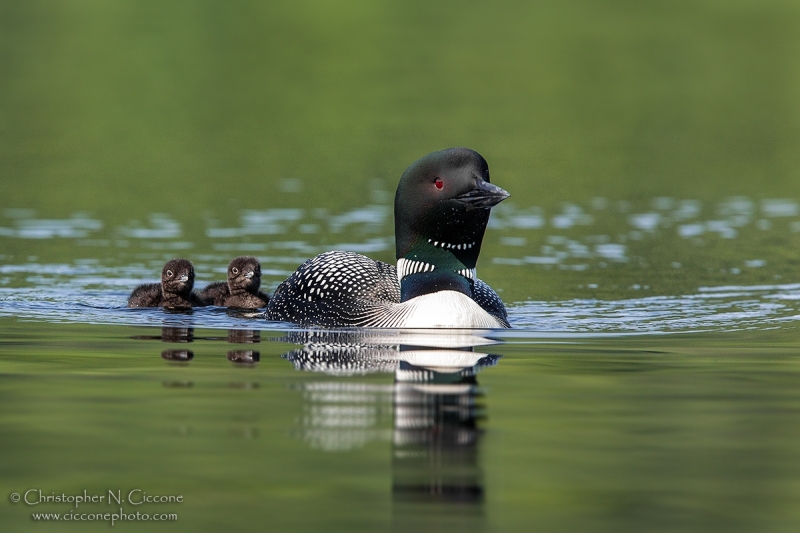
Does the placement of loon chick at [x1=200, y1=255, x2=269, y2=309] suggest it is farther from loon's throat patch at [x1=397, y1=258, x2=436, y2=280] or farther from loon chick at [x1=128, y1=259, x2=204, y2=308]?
loon's throat patch at [x1=397, y1=258, x2=436, y2=280]

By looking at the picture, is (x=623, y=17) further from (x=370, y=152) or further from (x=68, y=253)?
(x=68, y=253)

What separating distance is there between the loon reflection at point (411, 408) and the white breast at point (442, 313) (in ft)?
0.34

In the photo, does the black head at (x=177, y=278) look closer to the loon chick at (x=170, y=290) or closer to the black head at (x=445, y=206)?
the loon chick at (x=170, y=290)

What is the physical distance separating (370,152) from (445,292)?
39.0 ft

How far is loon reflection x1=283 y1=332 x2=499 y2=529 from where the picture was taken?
4773 mm

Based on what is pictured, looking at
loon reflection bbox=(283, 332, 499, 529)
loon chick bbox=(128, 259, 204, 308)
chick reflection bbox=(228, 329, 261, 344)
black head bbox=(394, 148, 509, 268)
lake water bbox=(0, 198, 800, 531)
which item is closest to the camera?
lake water bbox=(0, 198, 800, 531)

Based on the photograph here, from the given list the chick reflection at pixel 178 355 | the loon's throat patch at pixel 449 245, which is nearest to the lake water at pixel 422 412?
the chick reflection at pixel 178 355

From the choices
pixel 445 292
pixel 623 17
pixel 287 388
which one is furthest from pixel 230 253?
pixel 623 17

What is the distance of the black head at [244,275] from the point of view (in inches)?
404

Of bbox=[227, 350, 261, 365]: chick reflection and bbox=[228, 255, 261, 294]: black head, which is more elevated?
bbox=[228, 255, 261, 294]: black head

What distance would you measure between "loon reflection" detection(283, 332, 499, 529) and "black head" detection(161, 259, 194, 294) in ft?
6.95

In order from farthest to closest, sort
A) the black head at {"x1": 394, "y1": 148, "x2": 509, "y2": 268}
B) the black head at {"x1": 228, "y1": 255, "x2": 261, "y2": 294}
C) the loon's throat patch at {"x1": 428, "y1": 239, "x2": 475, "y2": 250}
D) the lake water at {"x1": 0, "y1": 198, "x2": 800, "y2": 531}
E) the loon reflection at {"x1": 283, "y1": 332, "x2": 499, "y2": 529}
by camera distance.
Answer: the black head at {"x1": 228, "y1": 255, "x2": 261, "y2": 294} → the loon's throat patch at {"x1": 428, "y1": 239, "x2": 475, "y2": 250} → the black head at {"x1": 394, "y1": 148, "x2": 509, "y2": 268} → the loon reflection at {"x1": 283, "y1": 332, "x2": 499, "y2": 529} → the lake water at {"x1": 0, "y1": 198, "x2": 800, "y2": 531}

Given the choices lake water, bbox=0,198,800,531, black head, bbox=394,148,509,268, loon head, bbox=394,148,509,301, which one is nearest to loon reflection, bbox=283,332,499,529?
lake water, bbox=0,198,800,531

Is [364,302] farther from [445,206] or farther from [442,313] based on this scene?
[445,206]
